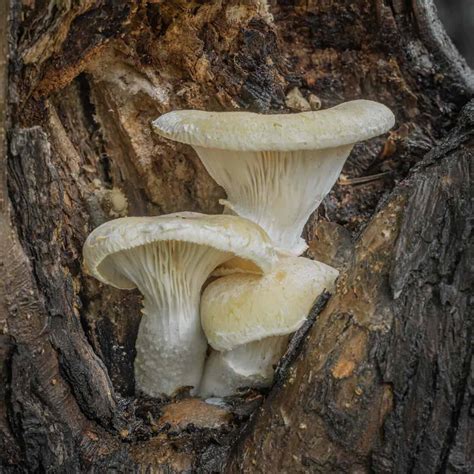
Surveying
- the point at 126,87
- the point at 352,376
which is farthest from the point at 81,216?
the point at 352,376

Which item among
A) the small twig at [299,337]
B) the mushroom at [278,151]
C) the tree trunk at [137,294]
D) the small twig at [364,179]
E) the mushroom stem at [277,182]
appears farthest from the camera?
the small twig at [364,179]

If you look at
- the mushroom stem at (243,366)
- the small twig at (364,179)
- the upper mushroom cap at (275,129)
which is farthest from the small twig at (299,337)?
the small twig at (364,179)

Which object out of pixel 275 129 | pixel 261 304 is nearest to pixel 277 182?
pixel 275 129

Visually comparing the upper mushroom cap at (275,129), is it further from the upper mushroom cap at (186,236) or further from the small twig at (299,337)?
the small twig at (299,337)

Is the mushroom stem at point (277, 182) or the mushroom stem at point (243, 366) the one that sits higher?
the mushroom stem at point (277, 182)

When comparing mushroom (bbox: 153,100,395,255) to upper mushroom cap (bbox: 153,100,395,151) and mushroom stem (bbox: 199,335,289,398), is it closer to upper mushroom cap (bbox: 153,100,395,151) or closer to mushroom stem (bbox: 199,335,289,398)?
upper mushroom cap (bbox: 153,100,395,151)

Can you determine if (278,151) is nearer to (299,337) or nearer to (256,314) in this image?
(256,314)

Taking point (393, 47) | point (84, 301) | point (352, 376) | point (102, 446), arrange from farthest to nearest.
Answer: point (393, 47) → point (84, 301) → point (102, 446) → point (352, 376)

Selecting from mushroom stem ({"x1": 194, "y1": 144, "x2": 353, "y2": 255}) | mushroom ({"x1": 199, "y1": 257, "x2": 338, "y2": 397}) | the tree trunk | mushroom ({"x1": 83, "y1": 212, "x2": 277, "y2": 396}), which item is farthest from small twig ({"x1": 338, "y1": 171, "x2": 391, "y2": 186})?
mushroom ({"x1": 83, "y1": 212, "x2": 277, "y2": 396})

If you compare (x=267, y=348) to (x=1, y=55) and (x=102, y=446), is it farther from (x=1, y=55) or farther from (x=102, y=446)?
(x=1, y=55)
